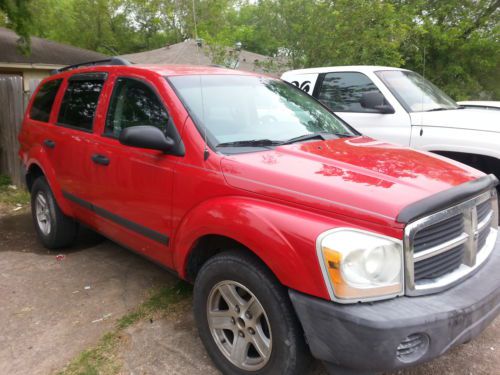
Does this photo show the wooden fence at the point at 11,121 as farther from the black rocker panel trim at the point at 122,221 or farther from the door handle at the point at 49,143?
the black rocker panel trim at the point at 122,221

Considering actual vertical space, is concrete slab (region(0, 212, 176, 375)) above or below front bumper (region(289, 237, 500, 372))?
below

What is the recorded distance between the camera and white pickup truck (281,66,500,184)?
4.57 meters

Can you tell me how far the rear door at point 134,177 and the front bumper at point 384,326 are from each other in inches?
51.6

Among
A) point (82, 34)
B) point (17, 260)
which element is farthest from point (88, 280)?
point (82, 34)

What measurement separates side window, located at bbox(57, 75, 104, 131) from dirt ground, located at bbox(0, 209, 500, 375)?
1423 millimetres

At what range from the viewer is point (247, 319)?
2.47 m

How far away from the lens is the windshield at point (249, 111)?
9.81 feet

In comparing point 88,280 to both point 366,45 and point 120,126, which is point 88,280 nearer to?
point 120,126

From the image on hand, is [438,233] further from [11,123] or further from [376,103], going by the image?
[11,123]

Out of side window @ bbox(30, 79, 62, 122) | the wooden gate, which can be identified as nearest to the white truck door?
side window @ bbox(30, 79, 62, 122)

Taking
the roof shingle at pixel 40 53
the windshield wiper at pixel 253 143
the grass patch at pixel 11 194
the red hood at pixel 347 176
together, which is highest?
the roof shingle at pixel 40 53

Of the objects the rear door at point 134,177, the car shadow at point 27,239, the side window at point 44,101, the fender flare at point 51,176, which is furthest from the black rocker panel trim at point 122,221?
the side window at point 44,101

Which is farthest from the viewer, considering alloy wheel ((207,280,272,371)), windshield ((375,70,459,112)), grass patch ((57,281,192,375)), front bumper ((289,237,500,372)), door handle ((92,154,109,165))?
windshield ((375,70,459,112))

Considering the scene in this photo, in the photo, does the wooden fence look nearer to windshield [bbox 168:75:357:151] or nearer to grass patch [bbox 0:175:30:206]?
grass patch [bbox 0:175:30:206]
